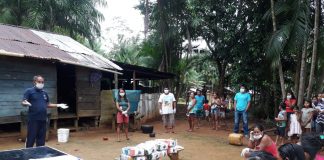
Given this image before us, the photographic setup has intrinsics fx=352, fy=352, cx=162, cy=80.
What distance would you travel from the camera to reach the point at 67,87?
1317 centimetres

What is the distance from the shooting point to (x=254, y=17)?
48.5 feet

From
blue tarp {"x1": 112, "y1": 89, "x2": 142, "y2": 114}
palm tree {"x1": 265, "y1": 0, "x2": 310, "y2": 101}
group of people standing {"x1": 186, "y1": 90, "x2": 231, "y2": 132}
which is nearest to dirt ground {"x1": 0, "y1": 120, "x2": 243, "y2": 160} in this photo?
group of people standing {"x1": 186, "y1": 90, "x2": 231, "y2": 132}

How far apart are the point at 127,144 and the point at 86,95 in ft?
10.5

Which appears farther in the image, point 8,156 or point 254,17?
point 254,17

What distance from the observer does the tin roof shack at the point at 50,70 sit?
9797 millimetres

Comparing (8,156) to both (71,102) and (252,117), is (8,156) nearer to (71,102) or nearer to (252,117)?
(71,102)

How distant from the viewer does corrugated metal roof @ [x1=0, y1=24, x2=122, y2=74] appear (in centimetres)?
952

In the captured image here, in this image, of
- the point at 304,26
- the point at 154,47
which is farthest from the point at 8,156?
the point at 154,47

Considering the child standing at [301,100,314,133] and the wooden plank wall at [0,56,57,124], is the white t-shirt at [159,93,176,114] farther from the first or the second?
the child standing at [301,100,314,133]

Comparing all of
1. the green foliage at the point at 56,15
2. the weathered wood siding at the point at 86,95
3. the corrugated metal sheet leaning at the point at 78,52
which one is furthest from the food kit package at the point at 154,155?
the green foliage at the point at 56,15

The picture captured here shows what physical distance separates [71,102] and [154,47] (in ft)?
27.3

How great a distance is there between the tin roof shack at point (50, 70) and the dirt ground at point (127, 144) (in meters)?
0.87

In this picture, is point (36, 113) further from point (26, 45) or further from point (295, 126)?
point (295, 126)

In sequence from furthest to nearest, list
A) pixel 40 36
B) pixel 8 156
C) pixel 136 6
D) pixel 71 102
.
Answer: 1. pixel 136 6
2. pixel 71 102
3. pixel 40 36
4. pixel 8 156
